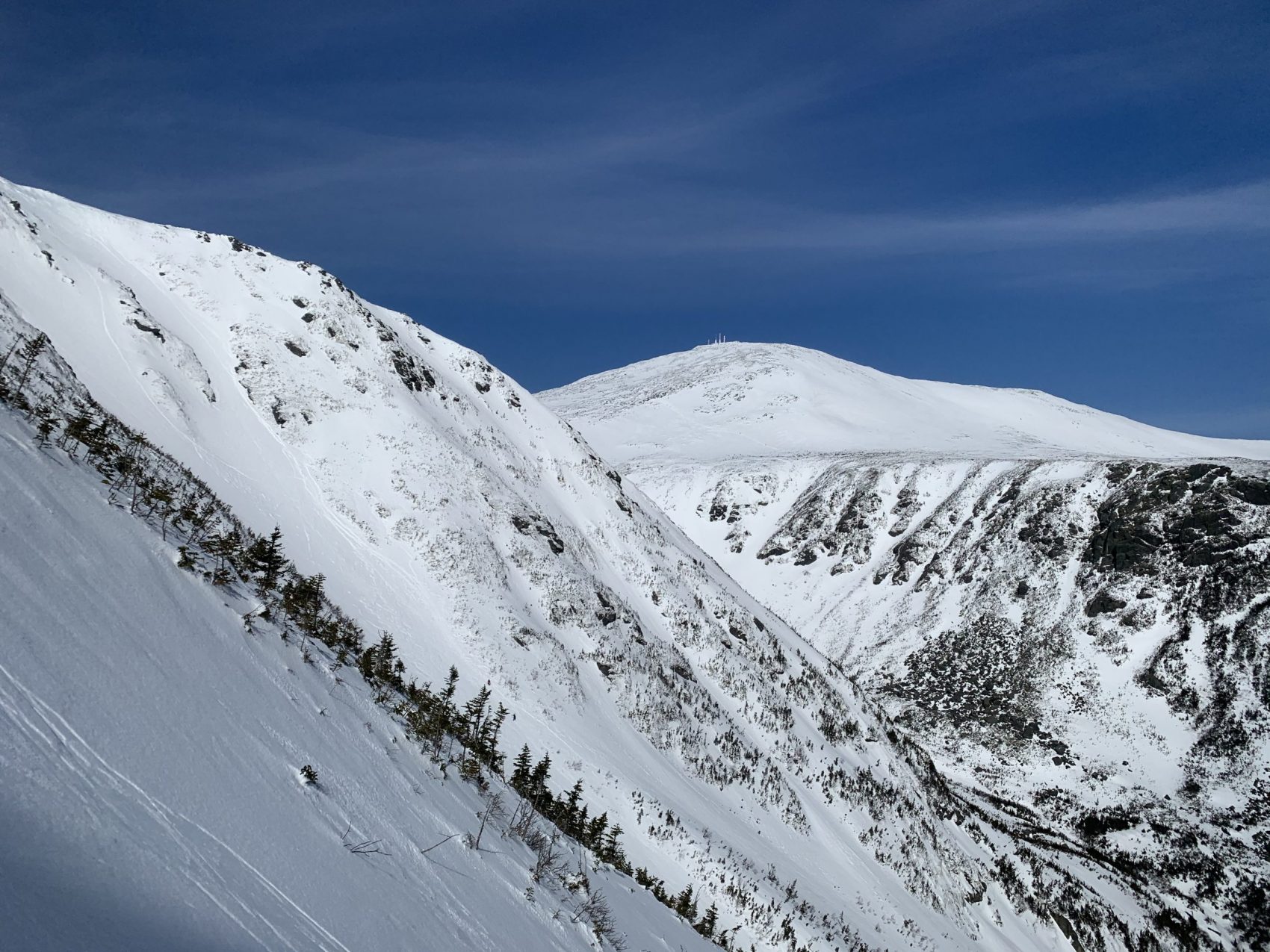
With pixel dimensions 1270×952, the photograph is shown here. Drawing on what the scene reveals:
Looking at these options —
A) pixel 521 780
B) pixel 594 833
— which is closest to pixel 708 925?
pixel 594 833

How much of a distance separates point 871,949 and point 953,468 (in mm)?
58667

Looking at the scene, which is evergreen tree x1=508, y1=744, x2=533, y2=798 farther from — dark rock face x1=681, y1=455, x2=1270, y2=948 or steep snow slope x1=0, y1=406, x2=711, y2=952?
dark rock face x1=681, y1=455, x2=1270, y2=948

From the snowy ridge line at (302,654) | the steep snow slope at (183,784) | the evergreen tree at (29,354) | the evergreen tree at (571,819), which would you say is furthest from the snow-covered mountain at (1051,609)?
the evergreen tree at (29,354)

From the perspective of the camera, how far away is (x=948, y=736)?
4447cm

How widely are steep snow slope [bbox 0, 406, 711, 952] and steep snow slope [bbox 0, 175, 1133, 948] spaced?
29.2ft

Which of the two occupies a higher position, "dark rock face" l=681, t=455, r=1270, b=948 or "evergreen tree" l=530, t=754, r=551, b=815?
"dark rock face" l=681, t=455, r=1270, b=948

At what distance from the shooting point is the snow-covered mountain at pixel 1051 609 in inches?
1465

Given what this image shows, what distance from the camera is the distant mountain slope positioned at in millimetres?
92994

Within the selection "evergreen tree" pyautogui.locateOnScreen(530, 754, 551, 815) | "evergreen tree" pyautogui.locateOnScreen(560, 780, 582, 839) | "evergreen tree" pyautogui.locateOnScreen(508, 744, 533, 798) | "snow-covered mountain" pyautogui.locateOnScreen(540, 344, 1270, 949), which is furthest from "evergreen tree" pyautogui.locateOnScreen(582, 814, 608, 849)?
"snow-covered mountain" pyautogui.locateOnScreen(540, 344, 1270, 949)

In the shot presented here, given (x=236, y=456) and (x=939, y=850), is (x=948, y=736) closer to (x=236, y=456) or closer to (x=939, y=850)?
(x=939, y=850)

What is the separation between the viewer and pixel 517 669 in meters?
19.0

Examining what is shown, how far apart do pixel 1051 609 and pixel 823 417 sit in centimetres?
5614

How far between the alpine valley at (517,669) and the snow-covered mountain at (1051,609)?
263mm

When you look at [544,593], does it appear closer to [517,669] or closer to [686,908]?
[517,669]
